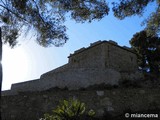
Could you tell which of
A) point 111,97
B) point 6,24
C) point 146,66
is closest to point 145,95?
point 111,97

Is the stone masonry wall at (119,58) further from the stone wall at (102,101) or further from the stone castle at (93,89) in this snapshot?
the stone wall at (102,101)

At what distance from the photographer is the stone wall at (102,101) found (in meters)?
14.8

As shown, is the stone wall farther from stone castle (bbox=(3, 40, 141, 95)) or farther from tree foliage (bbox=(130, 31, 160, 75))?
tree foliage (bbox=(130, 31, 160, 75))

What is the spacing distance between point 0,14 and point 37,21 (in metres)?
1.56

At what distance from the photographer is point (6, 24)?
13.9m

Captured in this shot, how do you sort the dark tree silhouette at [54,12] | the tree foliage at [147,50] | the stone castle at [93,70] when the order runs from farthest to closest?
the tree foliage at [147,50]
the stone castle at [93,70]
the dark tree silhouette at [54,12]

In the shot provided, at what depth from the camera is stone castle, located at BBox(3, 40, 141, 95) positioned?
22750 mm

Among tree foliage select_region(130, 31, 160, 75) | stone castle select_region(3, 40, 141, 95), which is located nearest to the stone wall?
stone castle select_region(3, 40, 141, 95)

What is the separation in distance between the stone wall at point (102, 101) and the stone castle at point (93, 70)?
6565mm

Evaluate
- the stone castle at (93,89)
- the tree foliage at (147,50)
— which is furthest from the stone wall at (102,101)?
the tree foliage at (147,50)

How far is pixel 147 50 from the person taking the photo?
106 ft

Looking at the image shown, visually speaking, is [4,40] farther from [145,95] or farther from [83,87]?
[83,87]

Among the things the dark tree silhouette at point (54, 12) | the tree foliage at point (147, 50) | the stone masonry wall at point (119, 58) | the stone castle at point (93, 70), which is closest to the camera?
the dark tree silhouette at point (54, 12)

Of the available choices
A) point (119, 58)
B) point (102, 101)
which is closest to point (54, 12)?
point (102, 101)
